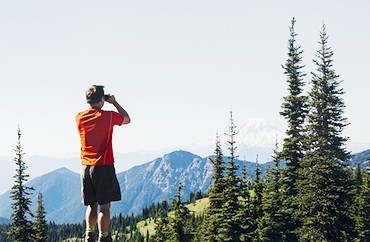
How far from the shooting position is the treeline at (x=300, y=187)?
118 ft

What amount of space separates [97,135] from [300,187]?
1305 inches

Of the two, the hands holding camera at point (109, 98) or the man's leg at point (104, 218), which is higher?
the hands holding camera at point (109, 98)

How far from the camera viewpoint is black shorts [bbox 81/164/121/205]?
24.3ft

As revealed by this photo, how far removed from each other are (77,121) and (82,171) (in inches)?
38.8

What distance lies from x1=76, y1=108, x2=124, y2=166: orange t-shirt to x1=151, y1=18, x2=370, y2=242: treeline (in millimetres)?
31532

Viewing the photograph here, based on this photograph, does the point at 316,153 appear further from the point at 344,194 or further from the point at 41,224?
the point at 41,224

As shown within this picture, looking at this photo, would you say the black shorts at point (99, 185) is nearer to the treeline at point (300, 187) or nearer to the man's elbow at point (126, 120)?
the man's elbow at point (126, 120)

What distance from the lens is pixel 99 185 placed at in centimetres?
746

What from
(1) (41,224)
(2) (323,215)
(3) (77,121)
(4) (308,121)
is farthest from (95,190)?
(1) (41,224)

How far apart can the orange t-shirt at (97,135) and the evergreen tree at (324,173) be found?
31.5 metres

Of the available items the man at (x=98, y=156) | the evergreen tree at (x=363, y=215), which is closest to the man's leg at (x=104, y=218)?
the man at (x=98, y=156)

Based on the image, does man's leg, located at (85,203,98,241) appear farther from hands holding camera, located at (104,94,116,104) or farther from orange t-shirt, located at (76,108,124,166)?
hands holding camera, located at (104,94,116,104)

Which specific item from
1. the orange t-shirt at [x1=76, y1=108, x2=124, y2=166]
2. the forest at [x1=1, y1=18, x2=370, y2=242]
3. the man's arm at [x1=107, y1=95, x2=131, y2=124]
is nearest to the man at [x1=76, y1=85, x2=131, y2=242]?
the orange t-shirt at [x1=76, y1=108, x2=124, y2=166]

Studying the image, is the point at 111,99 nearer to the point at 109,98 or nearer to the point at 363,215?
the point at 109,98
